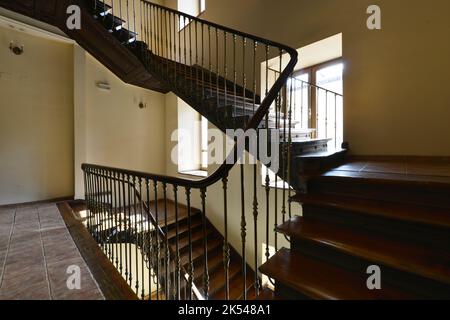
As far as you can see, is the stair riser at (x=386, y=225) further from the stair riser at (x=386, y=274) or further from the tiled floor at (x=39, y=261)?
the tiled floor at (x=39, y=261)

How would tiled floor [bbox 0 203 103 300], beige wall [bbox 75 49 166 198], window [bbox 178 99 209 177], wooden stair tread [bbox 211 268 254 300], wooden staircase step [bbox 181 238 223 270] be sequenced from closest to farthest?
tiled floor [bbox 0 203 103 300]
wooden stair tread [bbox 211 268 254 300]
wooden staircase step [bbox 181 238 223 270]
beige wall [bbox 75 49 166 198]
window [bbox 178 99 209 177]

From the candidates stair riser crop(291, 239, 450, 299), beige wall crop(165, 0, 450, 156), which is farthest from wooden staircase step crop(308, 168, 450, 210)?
beige wall crop(165, 0, 450, 156)

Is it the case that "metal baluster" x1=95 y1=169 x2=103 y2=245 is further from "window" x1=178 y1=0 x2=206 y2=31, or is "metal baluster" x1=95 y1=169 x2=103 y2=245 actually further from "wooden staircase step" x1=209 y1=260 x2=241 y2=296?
"window" x1=178 y1=0 x2=206 y2=31

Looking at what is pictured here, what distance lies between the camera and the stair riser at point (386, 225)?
3.70 feet

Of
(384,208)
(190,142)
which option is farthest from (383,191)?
(190,142)

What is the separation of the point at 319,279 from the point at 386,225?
54 centimetres

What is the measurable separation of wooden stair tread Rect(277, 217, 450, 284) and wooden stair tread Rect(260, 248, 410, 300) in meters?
0.14

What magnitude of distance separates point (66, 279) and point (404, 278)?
2.15 meters

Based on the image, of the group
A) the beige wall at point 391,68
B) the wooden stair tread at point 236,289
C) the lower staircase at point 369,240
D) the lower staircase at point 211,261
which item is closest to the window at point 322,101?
the beige wall at point 391,68

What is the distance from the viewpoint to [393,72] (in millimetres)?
2379

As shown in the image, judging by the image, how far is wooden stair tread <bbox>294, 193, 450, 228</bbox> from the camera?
1.14 meters

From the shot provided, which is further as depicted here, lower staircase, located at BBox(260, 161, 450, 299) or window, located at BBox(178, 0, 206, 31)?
window, located at BBox(178, 0, 206, 31)

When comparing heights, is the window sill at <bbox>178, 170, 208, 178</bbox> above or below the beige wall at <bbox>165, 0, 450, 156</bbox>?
below

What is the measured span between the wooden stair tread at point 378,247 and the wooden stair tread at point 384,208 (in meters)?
0.14
